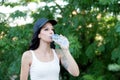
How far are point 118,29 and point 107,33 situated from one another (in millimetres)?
844

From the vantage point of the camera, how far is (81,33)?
514cm

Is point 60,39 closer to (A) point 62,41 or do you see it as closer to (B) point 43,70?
(A) point 62,41

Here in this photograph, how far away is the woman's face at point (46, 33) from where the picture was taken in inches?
121

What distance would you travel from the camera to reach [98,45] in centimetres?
495

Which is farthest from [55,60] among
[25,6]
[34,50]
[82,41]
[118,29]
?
[25,6]

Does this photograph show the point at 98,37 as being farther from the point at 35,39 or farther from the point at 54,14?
the point at 35,39

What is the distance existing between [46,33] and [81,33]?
2084 mm

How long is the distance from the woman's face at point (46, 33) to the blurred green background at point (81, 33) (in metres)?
1.51

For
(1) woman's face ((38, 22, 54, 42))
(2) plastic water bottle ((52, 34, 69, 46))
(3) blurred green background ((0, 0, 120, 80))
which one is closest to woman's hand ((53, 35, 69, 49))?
(2) plastic water bottle ((52, 34, 69, 46))

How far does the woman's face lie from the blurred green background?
1507 mm

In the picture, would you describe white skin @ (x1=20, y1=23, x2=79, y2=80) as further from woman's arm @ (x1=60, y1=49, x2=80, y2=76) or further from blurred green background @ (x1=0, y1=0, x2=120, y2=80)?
blurred green background @ (x1=0, y1=0, x2=120, y2=80)

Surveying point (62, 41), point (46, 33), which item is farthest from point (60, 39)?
point (46, 33)

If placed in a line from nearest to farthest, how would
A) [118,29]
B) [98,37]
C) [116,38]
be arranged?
[118,29], [116,38], [98,37]

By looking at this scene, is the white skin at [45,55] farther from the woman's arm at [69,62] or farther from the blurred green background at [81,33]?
the blurred green background at [81,33]
